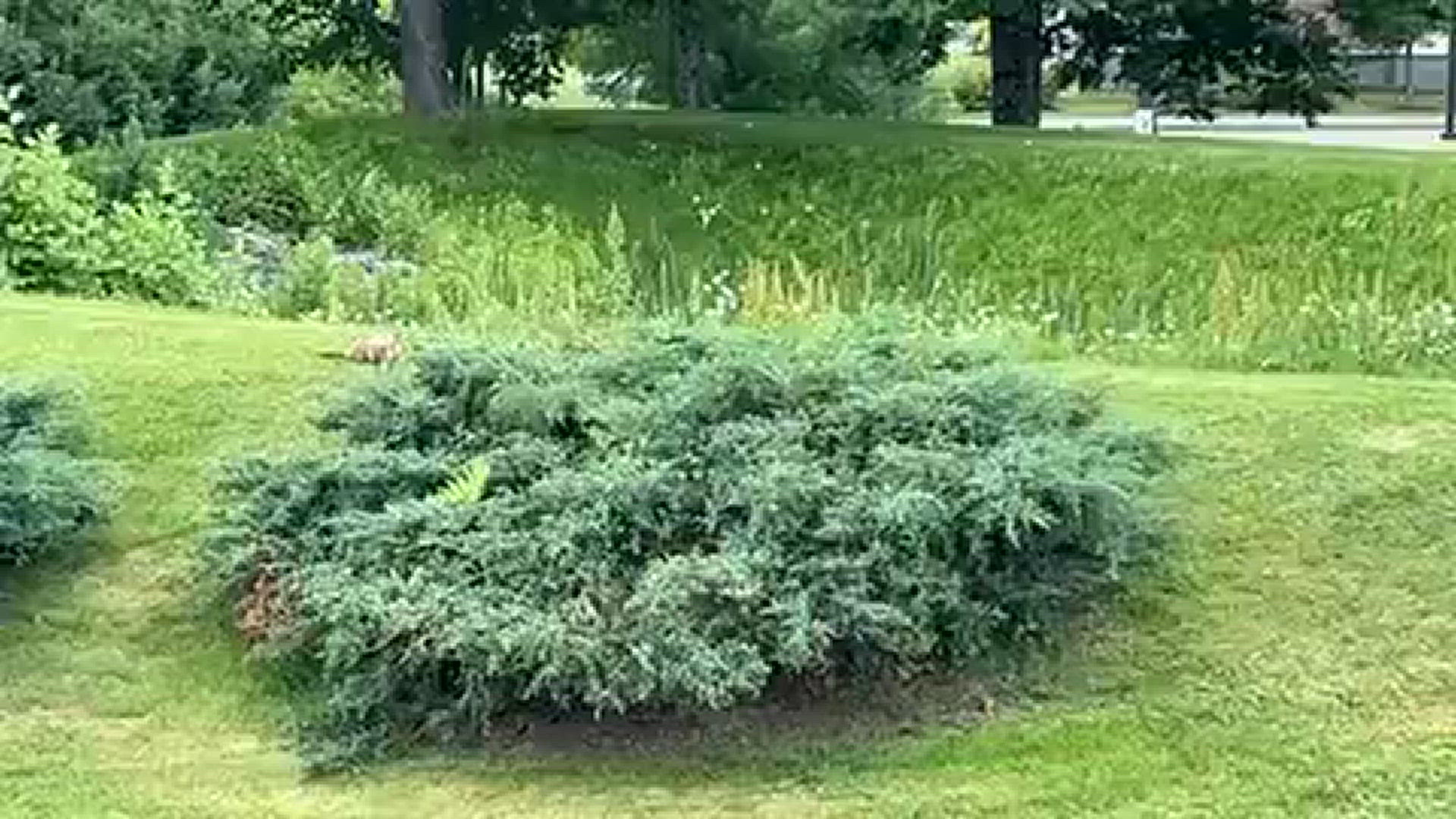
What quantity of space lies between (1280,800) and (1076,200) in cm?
875

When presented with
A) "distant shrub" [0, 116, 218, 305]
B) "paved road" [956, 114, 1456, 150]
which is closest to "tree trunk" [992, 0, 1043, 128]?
"paved road" [956, 114, 1456, 150]

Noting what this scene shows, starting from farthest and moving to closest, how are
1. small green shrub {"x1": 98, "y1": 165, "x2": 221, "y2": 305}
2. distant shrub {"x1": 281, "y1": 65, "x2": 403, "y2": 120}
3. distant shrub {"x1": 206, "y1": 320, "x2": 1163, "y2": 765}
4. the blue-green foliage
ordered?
distant shrub {"x1": 281, "y1": 65, "x2": 403, "y2": 120} → small green shrub {"x1": 98, "y1": 165, "x2": 221, "y2": 305} → the blue-green foliage → distant shrub {"x1": 206, "y1": 320, "x2": 1163, "y2": 765}

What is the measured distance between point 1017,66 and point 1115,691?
41.2ft

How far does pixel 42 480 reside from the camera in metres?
5.18

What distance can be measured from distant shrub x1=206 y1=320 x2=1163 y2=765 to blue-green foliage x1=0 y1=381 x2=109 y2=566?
39cm

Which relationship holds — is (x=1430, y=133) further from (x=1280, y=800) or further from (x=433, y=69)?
(x=1280, y=800)

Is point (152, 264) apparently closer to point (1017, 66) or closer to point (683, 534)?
point (683, 534)

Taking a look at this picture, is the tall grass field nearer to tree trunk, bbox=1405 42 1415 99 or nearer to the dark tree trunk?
the dark tree trunk

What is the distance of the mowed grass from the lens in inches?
171

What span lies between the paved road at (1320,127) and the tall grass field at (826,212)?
9.65 m

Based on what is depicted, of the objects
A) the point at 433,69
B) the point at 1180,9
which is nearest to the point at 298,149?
the point at 433,69

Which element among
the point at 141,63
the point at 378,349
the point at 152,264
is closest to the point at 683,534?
the point at 378,349

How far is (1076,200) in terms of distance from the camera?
501 inches

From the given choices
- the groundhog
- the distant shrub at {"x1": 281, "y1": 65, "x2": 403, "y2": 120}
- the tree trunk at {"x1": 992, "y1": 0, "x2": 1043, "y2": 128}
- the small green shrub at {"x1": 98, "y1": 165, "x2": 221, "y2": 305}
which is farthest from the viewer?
the distant shrub at {"x1": 281, "y1": 65, "x2": 403, "y2": 120}
